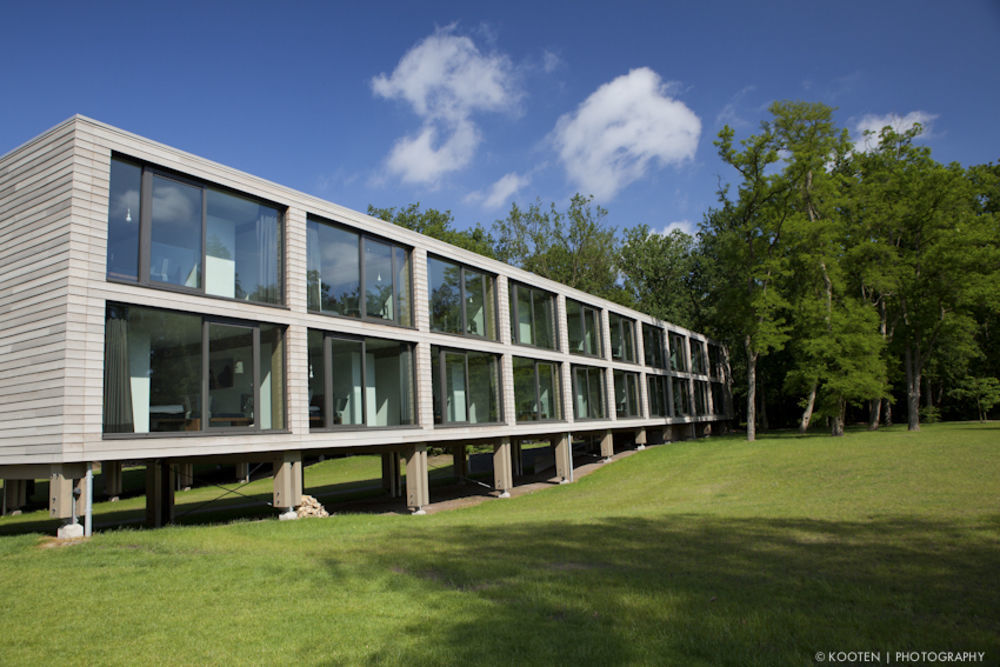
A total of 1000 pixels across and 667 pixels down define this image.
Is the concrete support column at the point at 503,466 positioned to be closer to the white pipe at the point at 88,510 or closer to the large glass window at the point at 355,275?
the large glass window at the point at 355,275

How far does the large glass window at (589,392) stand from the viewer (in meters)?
27.2

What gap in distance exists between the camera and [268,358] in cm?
1491

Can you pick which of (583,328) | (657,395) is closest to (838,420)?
(657,395)

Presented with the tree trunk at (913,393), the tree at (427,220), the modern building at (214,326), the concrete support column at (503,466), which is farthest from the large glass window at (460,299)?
the tree at (427,220)

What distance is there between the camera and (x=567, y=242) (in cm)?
5672

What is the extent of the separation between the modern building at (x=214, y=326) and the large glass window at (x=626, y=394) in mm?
9903

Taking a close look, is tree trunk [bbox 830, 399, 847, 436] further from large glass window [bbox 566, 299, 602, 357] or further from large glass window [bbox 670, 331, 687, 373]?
large glass window [bbox 566, 299, 602, 357]

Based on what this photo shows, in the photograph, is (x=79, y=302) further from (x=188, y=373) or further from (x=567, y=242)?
(x=567, y=242)

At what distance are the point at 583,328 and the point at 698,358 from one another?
63.6 ft

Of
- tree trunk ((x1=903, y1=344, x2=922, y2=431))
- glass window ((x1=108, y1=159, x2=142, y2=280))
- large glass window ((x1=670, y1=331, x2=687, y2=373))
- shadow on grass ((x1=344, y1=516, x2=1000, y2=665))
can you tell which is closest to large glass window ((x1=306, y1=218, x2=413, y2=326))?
glass window ((x1=108, y1=159, x2=142, y2=280))

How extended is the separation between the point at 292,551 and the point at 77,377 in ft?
17.3

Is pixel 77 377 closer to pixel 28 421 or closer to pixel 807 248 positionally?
pixel 28 421

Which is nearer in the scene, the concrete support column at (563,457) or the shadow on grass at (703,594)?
the shadow on grass at (703,594)

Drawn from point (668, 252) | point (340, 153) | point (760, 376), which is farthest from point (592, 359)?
point (668, 252)
